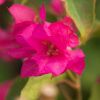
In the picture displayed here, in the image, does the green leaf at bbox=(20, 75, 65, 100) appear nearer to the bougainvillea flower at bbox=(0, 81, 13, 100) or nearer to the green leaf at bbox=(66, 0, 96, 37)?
the green leaf at bbox=(66, 0, 96, 37)

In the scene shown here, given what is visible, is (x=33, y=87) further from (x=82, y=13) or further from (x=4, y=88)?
(x=4, y=88)

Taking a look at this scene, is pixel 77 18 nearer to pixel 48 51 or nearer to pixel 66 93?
pixel 48 51

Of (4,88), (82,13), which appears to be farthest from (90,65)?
(82,13)

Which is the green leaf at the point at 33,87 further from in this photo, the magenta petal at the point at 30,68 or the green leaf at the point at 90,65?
the green leaf at the point at 90,65

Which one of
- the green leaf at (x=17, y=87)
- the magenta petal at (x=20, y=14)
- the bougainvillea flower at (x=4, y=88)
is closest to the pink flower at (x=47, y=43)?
the magenta petal at (x=20, y=14)

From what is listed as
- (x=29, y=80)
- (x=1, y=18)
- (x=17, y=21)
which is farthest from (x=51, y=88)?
(x=17, y=21)
